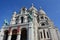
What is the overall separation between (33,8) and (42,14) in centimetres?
386

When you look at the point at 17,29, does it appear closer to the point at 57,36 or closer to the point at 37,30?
the point at 37,30

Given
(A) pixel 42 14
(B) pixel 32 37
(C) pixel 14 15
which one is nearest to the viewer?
(B) pixel 32 37

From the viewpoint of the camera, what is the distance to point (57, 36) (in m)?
36.7

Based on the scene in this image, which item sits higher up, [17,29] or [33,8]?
[33,8]

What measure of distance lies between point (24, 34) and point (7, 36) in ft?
15.7

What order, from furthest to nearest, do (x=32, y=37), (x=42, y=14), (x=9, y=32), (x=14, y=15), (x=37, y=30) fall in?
(x=42, y=14) → (x=14, y=15) → (x=37, y=30) → (x=9, y=32) → (x=32, y=37)

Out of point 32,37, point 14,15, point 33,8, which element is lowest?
point 32,37

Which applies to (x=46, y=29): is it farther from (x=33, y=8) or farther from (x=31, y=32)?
(x=33, y=8)

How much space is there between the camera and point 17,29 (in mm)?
35281

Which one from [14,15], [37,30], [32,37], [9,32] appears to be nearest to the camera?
[32,37]

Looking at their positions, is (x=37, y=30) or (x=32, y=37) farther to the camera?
(x=37, y=30)

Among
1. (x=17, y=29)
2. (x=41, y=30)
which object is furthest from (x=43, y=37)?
(x=17, y=29)

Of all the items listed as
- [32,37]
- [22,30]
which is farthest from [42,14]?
[32,37]

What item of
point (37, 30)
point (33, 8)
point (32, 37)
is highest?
point (33, 8)
